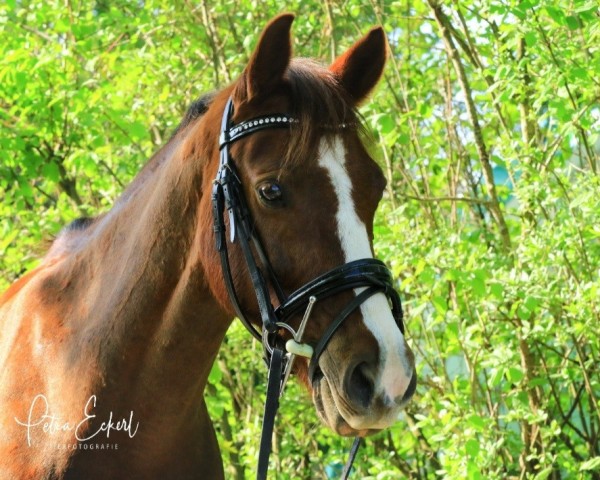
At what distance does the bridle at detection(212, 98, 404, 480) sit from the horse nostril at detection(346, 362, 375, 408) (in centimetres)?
11

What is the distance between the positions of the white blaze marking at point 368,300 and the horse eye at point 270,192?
5.3 inches

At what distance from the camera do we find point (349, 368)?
2.07m

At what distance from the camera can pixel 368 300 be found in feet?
6.98

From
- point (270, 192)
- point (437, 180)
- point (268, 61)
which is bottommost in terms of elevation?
point (270, 192)

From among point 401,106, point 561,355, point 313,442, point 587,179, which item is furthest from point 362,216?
point 313,442

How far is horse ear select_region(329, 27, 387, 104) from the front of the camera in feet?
8.64

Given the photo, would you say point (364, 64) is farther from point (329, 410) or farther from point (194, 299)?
point (329, 410)

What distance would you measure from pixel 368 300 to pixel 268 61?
739 mm

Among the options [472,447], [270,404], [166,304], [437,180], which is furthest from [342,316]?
[437,180]

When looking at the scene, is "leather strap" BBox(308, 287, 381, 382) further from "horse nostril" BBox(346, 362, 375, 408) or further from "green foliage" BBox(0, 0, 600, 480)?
"green foliage" BBox(0, 0, 600, 480)

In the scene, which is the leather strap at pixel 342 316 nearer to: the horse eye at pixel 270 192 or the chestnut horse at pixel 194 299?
the chestnut horse at pixel 194 299

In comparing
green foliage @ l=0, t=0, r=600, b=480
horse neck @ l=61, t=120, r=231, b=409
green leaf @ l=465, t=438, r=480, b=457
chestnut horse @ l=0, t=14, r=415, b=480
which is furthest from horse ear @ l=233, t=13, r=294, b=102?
green leaf @ l=465, t=438, r=480, b=457

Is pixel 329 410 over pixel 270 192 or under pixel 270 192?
under

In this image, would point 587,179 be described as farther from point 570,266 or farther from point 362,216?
point 362,216
